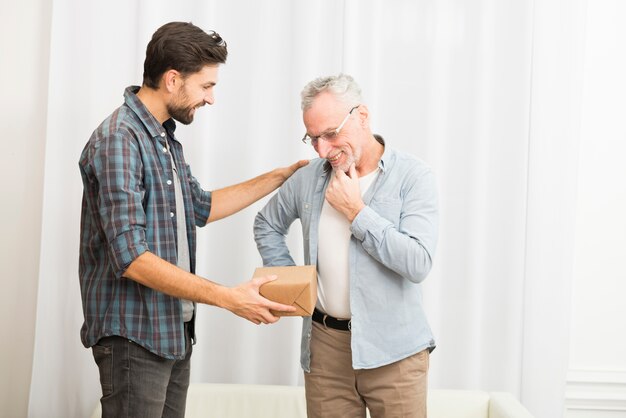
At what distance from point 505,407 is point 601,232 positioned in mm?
844

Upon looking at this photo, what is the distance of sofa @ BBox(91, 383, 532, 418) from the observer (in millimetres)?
2492

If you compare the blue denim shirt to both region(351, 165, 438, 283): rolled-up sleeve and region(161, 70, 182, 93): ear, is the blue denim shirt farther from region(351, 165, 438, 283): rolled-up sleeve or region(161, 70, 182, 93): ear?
region(161, 70, 182, 93): ear

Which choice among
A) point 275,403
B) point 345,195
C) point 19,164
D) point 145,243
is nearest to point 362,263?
point 345,195

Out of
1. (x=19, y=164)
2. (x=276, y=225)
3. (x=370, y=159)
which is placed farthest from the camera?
(x=19, y=164)

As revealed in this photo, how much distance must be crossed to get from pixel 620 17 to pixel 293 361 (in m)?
1.89

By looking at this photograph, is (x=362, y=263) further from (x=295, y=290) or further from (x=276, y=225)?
(x=276, y=225)

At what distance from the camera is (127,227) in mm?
1586

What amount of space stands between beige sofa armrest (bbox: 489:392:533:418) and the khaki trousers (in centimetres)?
62

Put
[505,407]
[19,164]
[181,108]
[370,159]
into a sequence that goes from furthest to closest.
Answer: [19,164] < [505,407] < [370,159] < [181,108]

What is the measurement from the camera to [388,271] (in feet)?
5.95

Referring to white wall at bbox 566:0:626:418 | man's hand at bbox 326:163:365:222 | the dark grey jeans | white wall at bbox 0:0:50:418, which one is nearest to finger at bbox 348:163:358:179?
man's hand at bbox 326:163:365:222

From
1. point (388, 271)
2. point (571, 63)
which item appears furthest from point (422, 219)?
point (571, 63)

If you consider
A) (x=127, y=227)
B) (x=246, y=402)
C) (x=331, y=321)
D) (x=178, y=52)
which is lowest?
(x=246, y=402)

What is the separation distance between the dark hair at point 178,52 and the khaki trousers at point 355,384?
80cm
